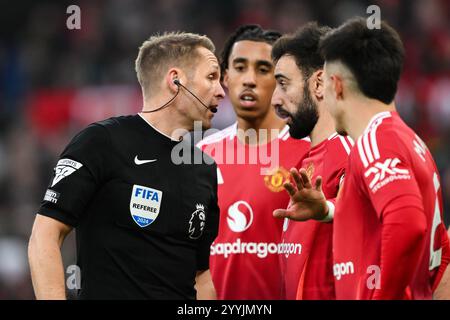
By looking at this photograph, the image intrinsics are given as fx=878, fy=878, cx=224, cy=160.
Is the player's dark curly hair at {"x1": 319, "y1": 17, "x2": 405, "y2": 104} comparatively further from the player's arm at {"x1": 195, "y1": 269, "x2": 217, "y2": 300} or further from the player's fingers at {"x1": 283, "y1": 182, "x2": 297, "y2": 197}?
the player's arm at {"x1": 195, "y1": 269, "x2": 217, "y2": 300}

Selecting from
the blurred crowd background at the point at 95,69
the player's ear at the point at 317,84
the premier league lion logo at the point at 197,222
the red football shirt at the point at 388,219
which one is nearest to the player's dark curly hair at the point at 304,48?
the player's ear at the point at 317,84

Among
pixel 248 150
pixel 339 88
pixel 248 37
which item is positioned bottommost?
pixel 248 150

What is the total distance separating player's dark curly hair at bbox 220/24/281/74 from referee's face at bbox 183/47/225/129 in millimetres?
1460

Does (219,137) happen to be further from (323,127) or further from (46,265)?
(46,265)

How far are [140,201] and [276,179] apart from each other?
5.72 feet

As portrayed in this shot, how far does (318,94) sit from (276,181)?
935mm

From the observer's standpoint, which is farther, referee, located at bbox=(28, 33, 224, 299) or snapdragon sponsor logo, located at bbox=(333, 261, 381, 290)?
referee, located at bbox=(28, 33, 224, 299)

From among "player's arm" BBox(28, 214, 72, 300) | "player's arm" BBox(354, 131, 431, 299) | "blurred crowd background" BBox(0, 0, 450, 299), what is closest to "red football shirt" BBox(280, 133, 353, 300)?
"player's arm" BBox(354, 131, 431, 299)

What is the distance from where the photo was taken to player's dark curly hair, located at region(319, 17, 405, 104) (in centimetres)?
416

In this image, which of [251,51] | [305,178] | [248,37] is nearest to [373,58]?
[305,178]

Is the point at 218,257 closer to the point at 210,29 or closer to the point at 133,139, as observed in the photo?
the point at 133,139

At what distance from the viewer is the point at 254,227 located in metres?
6.29
